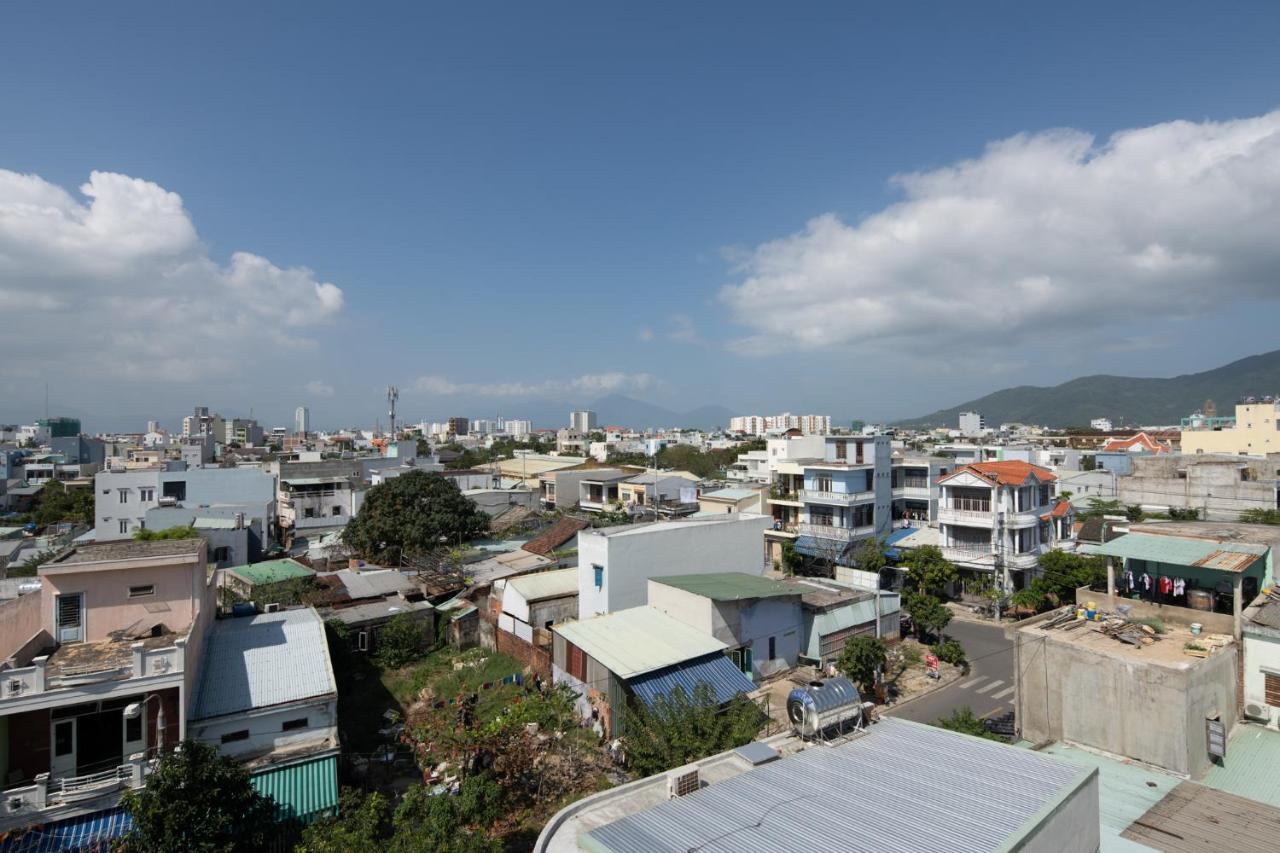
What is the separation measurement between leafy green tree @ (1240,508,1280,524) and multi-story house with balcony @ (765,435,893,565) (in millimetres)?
16547

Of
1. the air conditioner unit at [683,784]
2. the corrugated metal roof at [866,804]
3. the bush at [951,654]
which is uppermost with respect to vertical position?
the corrugated metal roof at [866,804]

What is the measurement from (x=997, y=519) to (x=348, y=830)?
2641 centimetres

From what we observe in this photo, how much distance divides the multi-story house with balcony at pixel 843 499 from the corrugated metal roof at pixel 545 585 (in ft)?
48.7

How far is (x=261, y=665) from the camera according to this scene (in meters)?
13.2

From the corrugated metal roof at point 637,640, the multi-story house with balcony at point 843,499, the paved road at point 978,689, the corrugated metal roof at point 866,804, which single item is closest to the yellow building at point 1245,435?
the multi-story house with balcony at point 843,499

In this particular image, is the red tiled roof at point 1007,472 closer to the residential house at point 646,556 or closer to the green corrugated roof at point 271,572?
the residential house at point 646,556

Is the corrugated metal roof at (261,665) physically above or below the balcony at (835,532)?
above

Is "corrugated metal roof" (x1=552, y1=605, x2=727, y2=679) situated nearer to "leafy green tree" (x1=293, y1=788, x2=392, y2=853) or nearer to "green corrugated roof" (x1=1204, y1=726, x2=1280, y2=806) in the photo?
"leafy green tree" (x1=293, y1=788, x2=392, y2=853)

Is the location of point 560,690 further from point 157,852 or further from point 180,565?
point 180,565

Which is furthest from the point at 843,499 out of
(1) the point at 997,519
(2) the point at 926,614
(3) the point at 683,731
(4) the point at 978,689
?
(3) the point at 683,731

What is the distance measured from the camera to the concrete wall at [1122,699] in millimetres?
9969

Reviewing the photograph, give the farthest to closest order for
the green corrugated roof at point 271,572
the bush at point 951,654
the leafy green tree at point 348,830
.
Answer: the green corrugated roof at point 271,572, the bush at point 951,654, the leafy green tree at point 348,830

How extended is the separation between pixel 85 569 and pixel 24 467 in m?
73.0

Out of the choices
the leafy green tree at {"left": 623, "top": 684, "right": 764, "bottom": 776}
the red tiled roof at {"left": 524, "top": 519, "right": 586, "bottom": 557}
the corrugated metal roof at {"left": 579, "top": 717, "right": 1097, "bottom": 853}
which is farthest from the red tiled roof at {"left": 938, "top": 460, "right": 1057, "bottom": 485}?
the corrugated metal roof at {"left": 579, "top": 717, "right": 1097, "bottom": 853}
